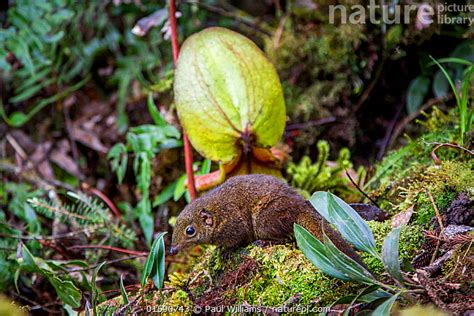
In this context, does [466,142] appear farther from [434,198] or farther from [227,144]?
[227,144]

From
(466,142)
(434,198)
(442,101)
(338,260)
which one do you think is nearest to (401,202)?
(434,198)

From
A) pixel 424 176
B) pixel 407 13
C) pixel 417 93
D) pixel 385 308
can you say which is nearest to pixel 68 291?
pixel 385 308

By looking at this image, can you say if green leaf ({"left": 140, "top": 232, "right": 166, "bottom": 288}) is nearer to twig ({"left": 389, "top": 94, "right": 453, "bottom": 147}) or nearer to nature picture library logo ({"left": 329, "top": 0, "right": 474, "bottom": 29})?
twig ({"left": 389, "top": 94, "right": 453, "bottom": 147})

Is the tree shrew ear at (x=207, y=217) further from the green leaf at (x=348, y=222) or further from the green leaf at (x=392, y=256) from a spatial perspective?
the green leaf at (x=392, y=256)

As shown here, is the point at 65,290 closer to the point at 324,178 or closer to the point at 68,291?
the point at 68,291

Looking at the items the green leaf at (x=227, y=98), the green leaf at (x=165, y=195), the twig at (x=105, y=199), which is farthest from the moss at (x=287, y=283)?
the twig at (x=105, y=199)

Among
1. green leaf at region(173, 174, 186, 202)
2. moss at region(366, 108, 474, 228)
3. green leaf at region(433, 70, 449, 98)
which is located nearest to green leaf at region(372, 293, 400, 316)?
moss at region(366, 108, 474, 228)

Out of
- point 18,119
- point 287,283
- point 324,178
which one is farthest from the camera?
point 18,119
